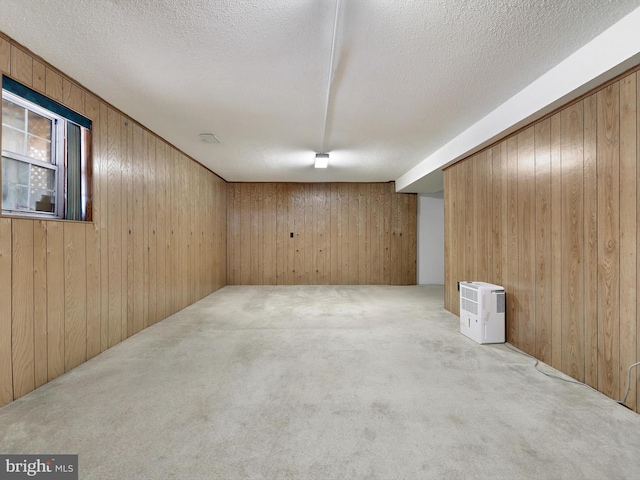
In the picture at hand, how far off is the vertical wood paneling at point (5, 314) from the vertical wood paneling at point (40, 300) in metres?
0.18

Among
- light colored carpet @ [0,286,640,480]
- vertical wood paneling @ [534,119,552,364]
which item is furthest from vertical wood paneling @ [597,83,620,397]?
vertical wood paneling @ [534,119,552,364]

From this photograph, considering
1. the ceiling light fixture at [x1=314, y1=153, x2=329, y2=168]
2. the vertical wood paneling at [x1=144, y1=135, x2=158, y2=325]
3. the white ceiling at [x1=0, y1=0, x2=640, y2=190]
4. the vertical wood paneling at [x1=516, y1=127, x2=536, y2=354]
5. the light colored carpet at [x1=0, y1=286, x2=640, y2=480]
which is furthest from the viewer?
the ceiling light fixture at [x1=314, y1=153, x2=329, y2=168]

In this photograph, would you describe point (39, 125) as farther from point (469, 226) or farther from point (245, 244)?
point (245, 244)

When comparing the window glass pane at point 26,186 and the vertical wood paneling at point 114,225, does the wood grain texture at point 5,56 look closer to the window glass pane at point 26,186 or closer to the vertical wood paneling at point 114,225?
the window glass pane at point 26,186

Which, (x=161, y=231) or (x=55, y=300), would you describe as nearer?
(x=55, y=300)

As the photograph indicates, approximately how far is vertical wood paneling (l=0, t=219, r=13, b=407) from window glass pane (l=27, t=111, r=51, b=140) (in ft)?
1.72

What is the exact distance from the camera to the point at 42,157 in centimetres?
244

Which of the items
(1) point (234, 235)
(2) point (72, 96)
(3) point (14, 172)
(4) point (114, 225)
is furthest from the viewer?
(1) point (234, 235)

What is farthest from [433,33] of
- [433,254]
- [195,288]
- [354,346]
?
[433,254]

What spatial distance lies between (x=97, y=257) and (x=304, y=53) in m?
2.55

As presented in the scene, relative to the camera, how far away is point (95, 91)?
2699mm

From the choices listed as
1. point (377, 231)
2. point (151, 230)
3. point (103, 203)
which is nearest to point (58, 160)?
point (103, 203)

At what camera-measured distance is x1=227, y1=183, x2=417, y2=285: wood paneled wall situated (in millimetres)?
7102

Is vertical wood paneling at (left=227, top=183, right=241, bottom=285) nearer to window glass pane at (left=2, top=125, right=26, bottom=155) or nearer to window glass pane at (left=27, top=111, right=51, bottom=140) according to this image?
window glass pane at (left=27, top=111, right=51, bottom=140)
